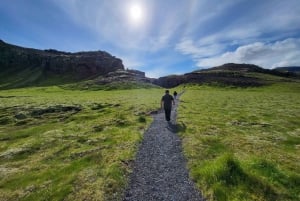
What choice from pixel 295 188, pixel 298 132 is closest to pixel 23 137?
pixel 295 188

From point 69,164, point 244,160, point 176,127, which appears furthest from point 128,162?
point 176,127

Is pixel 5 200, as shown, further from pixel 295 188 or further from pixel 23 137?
pixel 23 137

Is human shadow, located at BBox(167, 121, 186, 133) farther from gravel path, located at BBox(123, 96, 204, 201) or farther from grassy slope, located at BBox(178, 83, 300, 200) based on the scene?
gravel path, located at BBox(123, 96, 204, 201)

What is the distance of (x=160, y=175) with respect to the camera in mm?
13930

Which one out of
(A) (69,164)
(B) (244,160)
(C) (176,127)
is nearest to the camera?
(B) (244,160)

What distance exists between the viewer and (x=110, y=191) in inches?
483

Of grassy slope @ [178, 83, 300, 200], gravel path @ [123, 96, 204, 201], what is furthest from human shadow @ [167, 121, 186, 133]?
gravel path @ [123, 96, 204, 201]

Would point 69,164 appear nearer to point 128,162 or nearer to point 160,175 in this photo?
point 128,162

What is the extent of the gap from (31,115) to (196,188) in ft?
144

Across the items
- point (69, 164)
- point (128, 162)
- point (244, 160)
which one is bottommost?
point (69, 164)

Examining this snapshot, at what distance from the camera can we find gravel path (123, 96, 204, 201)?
11664 mm

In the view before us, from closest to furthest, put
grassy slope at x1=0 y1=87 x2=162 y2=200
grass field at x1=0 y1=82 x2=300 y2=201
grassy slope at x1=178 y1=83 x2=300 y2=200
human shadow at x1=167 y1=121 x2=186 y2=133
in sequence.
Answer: grassy slope at x1=178 y1=83 x2=300 y2=200
grass field at x1=0 y1=82 x2=300 y2=201
grassy slope at x1=0 y1=87 x2=162 y2=200
human shadow at x1=167 y1=121 x2=186 y2=133

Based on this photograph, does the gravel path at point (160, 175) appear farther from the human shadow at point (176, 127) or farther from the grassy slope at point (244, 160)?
the human shadow at point (176, 127)

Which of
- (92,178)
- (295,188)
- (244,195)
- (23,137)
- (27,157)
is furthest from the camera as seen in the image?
(23,137)
